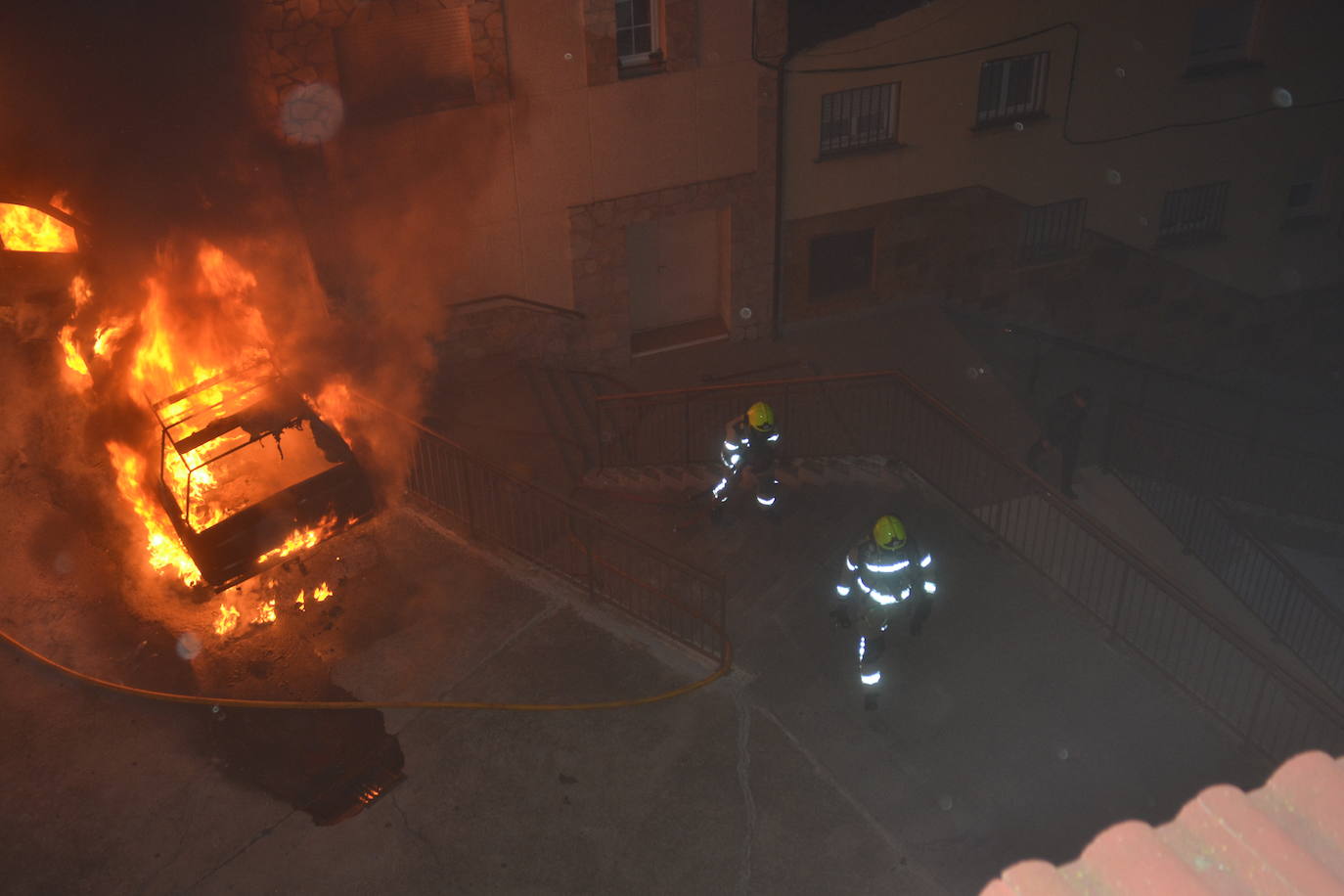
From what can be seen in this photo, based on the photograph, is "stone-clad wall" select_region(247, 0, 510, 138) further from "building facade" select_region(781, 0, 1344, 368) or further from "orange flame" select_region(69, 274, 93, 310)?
"building facade" select_region(781, 0, 1344, 368)

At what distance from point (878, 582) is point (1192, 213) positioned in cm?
1273

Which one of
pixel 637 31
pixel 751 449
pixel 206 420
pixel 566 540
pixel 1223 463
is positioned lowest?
pixel 1223 463

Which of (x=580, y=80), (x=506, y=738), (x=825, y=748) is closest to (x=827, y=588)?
(x=825, y=748)

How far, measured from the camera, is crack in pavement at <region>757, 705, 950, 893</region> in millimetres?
7926

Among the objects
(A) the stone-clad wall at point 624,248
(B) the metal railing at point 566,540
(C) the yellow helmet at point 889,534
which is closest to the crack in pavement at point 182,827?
(B) the metal railing at point 566,540

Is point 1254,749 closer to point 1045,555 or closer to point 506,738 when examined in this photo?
point 1045,555

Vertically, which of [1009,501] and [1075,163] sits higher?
[1075,163]

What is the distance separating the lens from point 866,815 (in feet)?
27.4

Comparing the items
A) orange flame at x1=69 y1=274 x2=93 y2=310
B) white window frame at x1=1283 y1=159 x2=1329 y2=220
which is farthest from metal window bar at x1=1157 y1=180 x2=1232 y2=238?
orange flame at x1=69 y1=274 x2=93 y2=310

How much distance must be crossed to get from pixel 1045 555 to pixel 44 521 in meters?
10.1

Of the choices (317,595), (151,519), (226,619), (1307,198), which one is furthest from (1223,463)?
(151,519)

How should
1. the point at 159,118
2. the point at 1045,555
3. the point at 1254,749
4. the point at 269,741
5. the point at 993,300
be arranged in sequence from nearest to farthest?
the point at 269,741, the point at 1254,749, the point at 1045,555, the point at 159,118, the point at 993,300

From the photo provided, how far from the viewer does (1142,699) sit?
9711 mm

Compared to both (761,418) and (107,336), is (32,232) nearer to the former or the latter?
(107,336)
